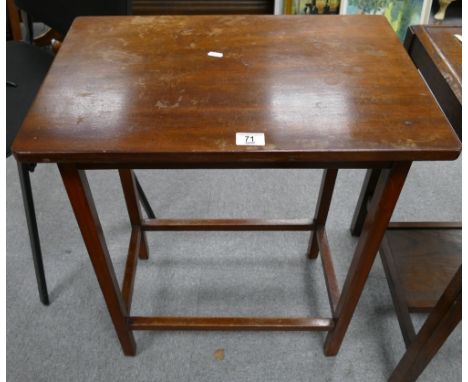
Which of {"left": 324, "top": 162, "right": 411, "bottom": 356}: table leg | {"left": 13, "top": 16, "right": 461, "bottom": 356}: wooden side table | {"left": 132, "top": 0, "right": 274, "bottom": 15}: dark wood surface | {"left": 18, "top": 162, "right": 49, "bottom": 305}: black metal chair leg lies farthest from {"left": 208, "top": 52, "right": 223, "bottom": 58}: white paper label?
{"left": 132, "top": 0, "right": 274, "bottom": 15}: dark wood surface

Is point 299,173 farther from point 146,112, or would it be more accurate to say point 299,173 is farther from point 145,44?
point 146,112

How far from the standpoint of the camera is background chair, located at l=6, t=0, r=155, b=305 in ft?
3.64

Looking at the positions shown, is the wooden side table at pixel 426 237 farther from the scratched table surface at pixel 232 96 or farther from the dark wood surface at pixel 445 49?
the scratched table surface at pixel 232 96

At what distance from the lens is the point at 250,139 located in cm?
65

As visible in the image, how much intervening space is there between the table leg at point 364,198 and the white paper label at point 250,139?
0.66m

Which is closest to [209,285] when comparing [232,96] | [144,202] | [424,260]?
[144,202]

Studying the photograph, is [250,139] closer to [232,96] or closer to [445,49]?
[232,96]

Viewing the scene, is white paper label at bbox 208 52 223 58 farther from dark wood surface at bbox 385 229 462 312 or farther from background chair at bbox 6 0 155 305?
dark wood surface at bbox 385 229 462 312

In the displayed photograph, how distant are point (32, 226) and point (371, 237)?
2.81 ft

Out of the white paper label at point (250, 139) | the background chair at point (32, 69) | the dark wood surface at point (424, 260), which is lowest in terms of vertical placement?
the dark wood surface at point (424, 260)

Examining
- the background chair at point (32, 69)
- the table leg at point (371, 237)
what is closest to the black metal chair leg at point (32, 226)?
the background chair at point (32, 69)

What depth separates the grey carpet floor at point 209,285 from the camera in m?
1.14

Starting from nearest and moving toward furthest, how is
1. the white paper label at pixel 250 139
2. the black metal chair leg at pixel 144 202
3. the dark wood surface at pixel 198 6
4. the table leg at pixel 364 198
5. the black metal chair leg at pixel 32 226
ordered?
the white paper label at pixel 250 139 < the black metal chair leg at pixel 32 226 < the table leg at pixel 364 198 < the black metal chair leg at pixel 144 202 < the dark wood surface at pixel 198 6
